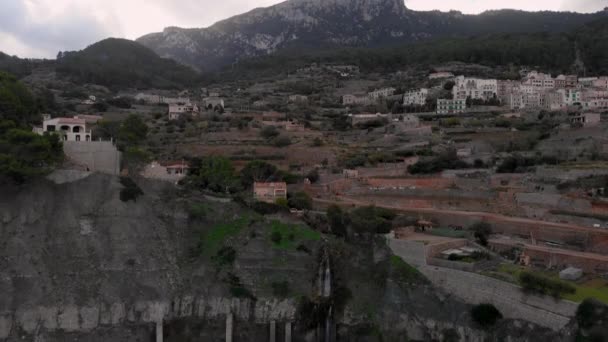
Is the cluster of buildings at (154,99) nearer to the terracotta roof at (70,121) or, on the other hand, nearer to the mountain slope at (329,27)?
the terracotta roof at (70,121)

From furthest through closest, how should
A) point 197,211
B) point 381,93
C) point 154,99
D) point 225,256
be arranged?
point 154,99, point 381,93, point 197,211, point 225,256

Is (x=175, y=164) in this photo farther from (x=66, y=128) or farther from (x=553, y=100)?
(x=553, y=100)

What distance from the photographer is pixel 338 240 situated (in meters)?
26.9

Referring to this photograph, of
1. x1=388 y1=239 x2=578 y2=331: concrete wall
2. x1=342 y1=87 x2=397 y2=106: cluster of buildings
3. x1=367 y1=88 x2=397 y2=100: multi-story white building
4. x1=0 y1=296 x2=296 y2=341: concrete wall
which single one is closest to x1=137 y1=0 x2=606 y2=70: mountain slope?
x1=367 y1=88 x2=397 y2=100: multi-story white building

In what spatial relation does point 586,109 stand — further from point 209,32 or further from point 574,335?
point 209,32

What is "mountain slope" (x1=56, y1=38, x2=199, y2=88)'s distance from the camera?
84.1m

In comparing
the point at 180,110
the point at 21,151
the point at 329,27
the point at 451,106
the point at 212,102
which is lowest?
the point at 21,151

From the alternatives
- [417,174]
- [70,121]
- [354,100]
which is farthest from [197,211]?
[354,100]

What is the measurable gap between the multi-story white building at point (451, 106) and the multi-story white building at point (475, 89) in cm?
178

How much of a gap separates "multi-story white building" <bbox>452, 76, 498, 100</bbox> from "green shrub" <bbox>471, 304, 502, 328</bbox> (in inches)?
1713

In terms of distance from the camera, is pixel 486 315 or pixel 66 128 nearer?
pixel 486 315

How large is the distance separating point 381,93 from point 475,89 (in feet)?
42.5

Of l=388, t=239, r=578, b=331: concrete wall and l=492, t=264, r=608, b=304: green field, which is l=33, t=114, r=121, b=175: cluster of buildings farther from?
Result: l=492, t=264, r=608, b=304: green field

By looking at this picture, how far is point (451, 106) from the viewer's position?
59906mm
